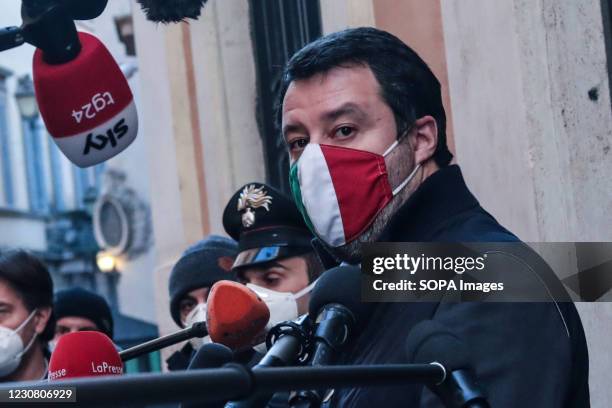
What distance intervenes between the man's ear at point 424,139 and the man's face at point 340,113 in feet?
0.13

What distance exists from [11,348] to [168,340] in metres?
1.16

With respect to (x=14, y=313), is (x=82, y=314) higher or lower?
lower

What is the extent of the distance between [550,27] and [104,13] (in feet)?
2.48

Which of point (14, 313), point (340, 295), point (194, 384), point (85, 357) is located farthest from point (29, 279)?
point (194, 384)

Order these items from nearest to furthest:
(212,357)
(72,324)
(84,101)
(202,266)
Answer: (212,357) < (84,101) < (202,266) < (72,324)

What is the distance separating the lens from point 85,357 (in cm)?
194

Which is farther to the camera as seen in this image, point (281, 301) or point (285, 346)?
point (281, 301)

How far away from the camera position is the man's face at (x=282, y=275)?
113 inches

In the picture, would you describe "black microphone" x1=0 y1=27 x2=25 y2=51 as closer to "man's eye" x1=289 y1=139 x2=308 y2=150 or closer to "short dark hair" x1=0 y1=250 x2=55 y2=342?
"man's eye" x1=289 y1=139 x2=308 y2=150

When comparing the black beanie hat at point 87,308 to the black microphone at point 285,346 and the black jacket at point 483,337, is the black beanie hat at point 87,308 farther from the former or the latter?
the black microphone at point 285,346

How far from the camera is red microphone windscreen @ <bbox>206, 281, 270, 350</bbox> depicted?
1.74 metres

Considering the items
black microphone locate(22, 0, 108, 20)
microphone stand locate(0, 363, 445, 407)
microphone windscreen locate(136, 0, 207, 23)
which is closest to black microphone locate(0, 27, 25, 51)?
black microphone locate(22, 0, 108, 20)

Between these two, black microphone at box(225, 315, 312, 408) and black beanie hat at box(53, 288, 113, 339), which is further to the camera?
black beanie hat at box(53, 288, 113, 339)

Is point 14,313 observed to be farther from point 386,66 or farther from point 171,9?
point 386,66
